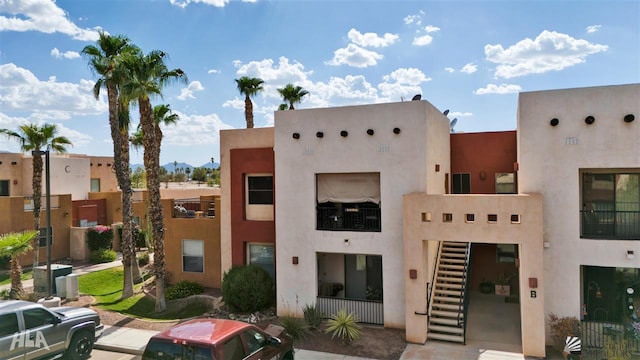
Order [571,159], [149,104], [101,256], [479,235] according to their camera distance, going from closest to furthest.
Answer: [479,235] < [571,159] < [149,104] < [101,256]

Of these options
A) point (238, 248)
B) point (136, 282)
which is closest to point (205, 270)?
point (238, 248)

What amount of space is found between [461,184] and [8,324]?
16.9 meters

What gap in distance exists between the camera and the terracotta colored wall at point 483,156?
18.6m

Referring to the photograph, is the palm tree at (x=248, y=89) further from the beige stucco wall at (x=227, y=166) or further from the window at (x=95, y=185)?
the window at (x=95, y=185)

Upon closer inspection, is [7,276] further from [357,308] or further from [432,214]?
[432,214]

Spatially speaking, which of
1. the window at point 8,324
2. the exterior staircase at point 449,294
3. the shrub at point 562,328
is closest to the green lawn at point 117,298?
the window at point 8,324

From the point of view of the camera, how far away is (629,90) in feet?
41.0

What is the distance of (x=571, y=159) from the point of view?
42.6 ft

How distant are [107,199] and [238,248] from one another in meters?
21.8

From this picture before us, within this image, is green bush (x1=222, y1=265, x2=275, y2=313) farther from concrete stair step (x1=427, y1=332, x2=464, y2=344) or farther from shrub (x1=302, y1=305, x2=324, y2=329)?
concrete stair step (x1=427, y1=332, x2=464, y2=344)

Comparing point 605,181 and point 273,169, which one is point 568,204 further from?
point 273,169

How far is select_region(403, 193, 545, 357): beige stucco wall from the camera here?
1203cm

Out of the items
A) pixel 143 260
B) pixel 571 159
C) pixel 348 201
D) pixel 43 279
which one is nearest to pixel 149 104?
pixel 348 201

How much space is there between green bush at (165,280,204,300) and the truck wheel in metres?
5.73
